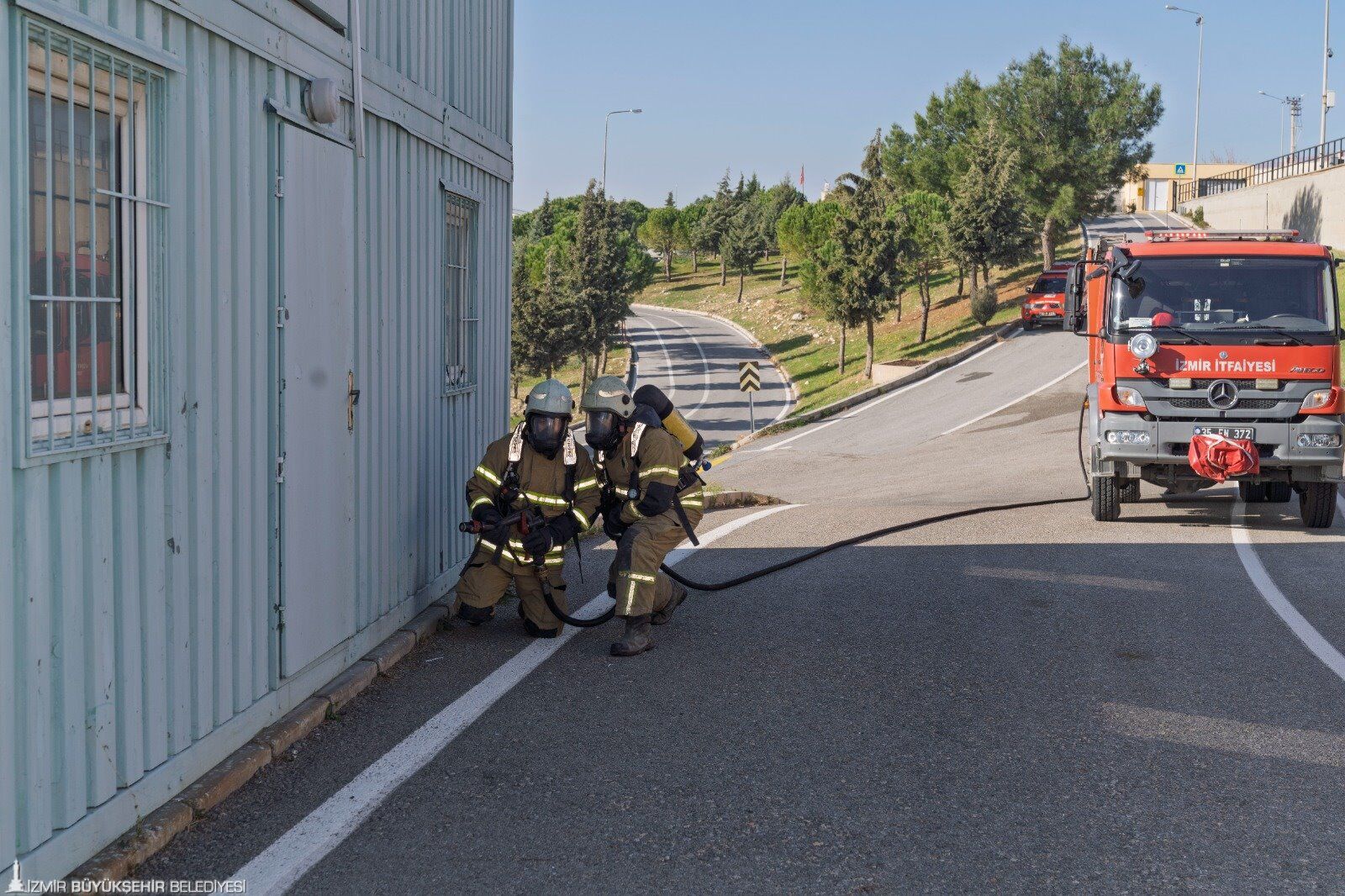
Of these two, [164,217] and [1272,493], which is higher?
[164,217]

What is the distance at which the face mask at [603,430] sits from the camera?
7156mm

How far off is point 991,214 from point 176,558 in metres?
49.4

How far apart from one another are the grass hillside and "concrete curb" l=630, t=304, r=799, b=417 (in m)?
0.35

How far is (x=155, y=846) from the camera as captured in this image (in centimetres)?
421

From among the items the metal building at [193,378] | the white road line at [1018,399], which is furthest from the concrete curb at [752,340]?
the metal building at [193,378]

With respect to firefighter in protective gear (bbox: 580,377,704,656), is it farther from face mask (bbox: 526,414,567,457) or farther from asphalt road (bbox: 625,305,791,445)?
asphalt road (bbox: 625,305,791,445)

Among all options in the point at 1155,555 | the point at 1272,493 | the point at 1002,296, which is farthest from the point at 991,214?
the point at 1155,555

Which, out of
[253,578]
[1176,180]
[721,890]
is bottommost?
[721,890]

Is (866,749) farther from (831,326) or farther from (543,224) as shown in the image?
(543,224)

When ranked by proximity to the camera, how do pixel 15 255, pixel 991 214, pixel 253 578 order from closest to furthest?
1. pixel 15 255
2. pixel 253 578
3. pixel 991 214

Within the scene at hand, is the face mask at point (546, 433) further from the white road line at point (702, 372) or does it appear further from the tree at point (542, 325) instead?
the tree at point (542, 325)

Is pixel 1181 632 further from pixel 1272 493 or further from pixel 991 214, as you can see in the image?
pixel 991 214

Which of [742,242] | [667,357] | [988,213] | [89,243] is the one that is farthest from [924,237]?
[89,243]

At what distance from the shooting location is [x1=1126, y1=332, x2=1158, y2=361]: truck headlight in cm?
1189
